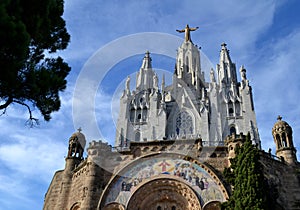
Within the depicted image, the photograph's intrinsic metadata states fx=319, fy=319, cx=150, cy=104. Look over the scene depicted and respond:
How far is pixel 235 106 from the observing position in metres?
35.4

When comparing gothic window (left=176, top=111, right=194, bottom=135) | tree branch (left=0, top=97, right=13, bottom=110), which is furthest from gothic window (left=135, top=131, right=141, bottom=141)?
tree branch (left=0, top=97, right=13, bottom=110)

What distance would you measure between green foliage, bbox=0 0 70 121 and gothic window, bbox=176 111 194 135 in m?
24.1

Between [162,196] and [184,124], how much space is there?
612 inches

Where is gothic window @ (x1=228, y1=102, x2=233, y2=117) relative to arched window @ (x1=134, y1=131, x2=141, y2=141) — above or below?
above

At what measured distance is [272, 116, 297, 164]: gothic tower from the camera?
22295 mm

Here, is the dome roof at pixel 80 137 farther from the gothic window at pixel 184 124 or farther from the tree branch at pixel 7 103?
the tree branch at pixel 7 103

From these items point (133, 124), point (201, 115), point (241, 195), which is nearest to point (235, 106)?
point (201, 115)

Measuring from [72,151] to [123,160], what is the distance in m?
5.53

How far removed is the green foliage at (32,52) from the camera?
8.50 meters

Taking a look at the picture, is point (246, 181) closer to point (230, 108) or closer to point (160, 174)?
point (160, 174)

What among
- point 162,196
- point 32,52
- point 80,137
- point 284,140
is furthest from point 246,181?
point 80,137

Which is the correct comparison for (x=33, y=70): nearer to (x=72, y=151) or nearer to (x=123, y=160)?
(x=123, y=160)

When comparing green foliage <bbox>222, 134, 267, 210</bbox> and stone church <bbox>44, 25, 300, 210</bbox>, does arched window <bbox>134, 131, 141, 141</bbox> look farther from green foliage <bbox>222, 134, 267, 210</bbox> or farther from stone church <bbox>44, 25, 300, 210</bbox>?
green foliage <bbox>222, 134, 267, 210</bbox>

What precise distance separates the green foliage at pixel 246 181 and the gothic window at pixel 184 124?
50.8ft
